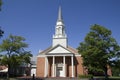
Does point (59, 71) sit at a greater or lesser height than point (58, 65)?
lesser

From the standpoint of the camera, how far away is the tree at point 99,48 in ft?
124

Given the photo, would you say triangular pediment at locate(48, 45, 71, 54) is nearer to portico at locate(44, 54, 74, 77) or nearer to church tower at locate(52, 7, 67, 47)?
portico at locate(44, 54, 74, 77)

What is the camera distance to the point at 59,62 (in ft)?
177

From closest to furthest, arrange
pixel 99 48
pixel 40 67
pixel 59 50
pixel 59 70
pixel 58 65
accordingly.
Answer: pixel 99 48 < pixel 59 50 < pixel 58 65 < pixel 59 70 < pixel 40 67

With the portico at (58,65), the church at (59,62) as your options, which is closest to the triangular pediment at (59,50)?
the church at (59,62)

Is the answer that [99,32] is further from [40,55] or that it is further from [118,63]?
[40,55]

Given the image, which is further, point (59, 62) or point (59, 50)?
point (59, 62)

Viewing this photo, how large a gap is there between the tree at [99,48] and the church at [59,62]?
38.6 ft

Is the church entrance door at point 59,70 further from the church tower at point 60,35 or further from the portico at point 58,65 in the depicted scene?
the church tower at point 60,35

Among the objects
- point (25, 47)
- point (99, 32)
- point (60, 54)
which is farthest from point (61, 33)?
point (99, 32)

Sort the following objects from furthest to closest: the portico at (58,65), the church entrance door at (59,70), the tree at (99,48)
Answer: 1. the church entrance door at (59,70)
2. the portico at (58,65)
3. the tree at (99,48)

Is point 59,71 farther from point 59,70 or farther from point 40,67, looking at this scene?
point 40,67

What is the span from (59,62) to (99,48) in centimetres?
1806

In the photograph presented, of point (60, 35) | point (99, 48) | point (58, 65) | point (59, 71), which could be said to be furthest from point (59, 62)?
point (99, 48)
